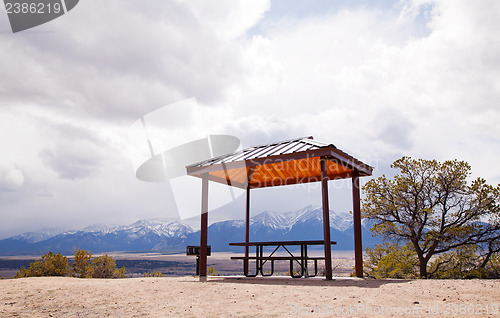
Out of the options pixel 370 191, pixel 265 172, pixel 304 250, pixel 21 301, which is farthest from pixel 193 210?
pixel 370 191

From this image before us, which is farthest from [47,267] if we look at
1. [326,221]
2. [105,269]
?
[326,221]

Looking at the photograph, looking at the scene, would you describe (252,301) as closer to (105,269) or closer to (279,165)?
(279,165)

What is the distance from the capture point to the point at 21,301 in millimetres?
6645

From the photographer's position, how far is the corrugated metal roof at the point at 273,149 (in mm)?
9406

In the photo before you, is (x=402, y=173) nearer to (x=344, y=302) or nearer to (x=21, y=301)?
(x=344, y=302)

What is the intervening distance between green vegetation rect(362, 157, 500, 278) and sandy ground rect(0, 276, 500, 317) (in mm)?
10752

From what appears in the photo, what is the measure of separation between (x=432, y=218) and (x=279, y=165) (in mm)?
9749

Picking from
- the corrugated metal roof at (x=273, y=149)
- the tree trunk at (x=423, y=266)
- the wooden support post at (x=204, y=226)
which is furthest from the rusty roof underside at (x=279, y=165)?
the tree trunk at (x=423, y=266)

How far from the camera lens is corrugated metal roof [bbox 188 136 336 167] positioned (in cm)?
941

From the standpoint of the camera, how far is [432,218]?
56.2 feet

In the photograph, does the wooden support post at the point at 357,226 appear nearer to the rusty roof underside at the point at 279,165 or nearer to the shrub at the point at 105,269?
the rusty roof underside at the point at 279,165

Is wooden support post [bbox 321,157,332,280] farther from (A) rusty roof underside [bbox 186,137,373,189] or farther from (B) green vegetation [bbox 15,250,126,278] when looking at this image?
(B) green vegetation [bbox 15,250,126,278]

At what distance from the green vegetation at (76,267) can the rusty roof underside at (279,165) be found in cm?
752

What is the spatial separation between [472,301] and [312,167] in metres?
6.41
